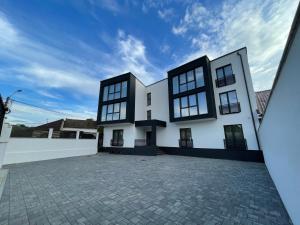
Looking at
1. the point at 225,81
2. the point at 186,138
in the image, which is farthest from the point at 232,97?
the point at 186,138

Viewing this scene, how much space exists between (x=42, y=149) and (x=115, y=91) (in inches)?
348

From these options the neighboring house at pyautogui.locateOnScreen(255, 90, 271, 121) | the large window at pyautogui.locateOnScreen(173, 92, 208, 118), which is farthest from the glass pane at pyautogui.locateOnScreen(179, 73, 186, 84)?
the neighboring house at pyautogui.locateOnScreen(255, 90, 271, 121)

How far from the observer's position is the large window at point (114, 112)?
14.2m

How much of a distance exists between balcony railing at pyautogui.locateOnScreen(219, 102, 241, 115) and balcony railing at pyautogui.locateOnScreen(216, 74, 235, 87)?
6.14 ft

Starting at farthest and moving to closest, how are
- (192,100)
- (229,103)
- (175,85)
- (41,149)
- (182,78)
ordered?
(175,85) < (182,78) < (192,100) < (229,103) < (41,149)

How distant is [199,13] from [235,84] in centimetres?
639

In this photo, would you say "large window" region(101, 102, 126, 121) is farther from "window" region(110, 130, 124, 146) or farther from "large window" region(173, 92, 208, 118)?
"large window" region(173, 92, 208, 118)

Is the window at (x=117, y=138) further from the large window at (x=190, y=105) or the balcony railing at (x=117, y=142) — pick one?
the large window at (x=190, y=105)

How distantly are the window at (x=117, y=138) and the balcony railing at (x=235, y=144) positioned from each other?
33.8 feet

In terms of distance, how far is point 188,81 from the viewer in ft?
40.7

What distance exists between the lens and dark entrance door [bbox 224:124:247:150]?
9.55 metres

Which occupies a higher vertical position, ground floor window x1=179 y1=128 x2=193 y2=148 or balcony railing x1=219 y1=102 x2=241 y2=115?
balcony railing x1=219 y1=102 x2=241 y2=115

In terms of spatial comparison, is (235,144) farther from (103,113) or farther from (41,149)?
(41,149)

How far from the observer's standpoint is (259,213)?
104 inches
